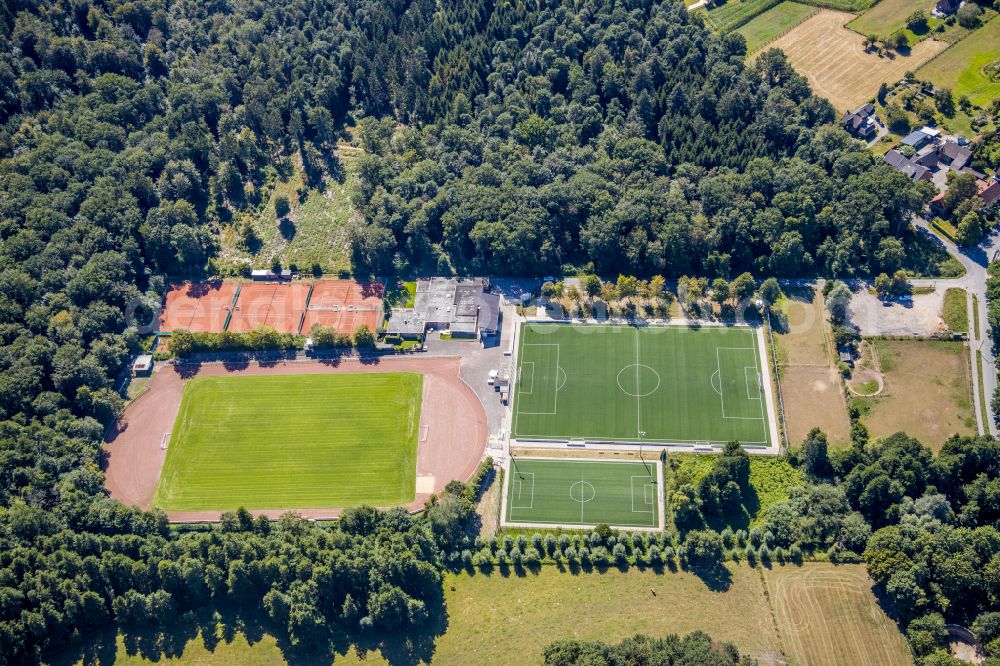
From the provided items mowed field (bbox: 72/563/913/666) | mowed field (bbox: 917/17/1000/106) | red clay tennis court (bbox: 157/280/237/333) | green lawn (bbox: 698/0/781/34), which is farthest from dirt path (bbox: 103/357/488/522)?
mowed field (bbox: 917/17/1000/106)

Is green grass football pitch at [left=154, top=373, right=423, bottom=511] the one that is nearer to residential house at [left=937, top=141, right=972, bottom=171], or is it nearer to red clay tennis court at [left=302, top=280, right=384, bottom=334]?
red clay tennis court at [left=302, top=280, right=384, bottom=334]

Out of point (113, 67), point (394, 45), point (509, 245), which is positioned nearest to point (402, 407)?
point (509, 245)

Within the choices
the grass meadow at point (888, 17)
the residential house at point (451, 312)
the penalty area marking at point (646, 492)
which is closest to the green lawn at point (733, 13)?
the grass meadow at point (888, 17)

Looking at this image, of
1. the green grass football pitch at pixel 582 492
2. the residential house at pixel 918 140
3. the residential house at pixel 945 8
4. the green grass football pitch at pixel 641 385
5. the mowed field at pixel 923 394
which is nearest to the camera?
the green grass football pitch at pixel 582 492

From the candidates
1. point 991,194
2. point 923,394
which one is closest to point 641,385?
point 923,394

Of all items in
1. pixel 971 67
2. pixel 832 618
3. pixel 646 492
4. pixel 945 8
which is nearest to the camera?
pixel 832 618

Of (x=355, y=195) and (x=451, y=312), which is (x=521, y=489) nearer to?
(x=451, y=312)

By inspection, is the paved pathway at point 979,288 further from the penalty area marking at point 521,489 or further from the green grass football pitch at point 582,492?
the penalty area marking at point 521,489
